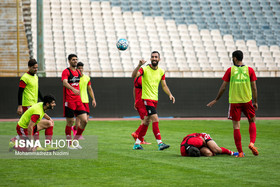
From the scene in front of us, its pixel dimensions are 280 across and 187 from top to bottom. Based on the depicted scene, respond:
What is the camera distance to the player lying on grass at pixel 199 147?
875cm

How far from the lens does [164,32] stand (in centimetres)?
3272

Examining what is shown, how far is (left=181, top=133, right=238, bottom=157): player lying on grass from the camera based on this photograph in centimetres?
875

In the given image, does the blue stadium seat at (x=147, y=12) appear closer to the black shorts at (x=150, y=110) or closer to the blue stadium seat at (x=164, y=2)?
the blue stadium seat at (x=164, y=2)

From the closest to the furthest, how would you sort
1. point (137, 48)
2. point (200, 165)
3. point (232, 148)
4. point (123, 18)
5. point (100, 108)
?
point (200, 165)
point (232, 148)
point (100, 108)
point (137, 48)
point (123, 18)

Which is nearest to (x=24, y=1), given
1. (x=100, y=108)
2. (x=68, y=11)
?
(x=68, y=11)

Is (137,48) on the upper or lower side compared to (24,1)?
lower

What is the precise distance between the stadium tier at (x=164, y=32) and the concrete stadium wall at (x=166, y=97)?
3074 millimetres

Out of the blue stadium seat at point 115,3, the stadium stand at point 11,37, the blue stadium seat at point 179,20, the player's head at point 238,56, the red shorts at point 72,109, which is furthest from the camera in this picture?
the blue stadium seat at point 115,3

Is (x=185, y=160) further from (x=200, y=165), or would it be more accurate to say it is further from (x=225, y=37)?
(x=225, y=37)

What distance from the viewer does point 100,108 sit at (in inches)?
923

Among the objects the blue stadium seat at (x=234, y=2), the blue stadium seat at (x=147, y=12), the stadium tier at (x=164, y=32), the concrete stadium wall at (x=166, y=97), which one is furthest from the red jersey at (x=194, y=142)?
the blue stadium seat at (x=234, y=2)

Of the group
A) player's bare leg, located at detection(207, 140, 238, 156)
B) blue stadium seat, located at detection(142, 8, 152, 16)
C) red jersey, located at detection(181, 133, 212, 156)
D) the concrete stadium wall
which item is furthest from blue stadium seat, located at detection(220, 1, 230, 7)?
red jersey, located at detection(181, 133, 212, 156)

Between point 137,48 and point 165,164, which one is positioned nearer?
point 165,164

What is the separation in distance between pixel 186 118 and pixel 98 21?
11.8m
